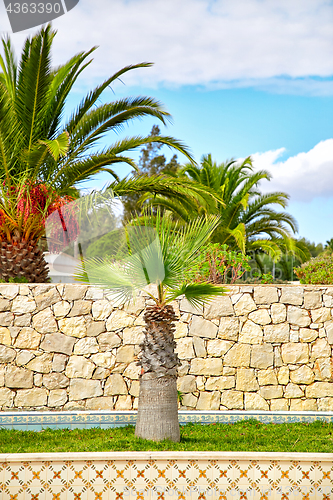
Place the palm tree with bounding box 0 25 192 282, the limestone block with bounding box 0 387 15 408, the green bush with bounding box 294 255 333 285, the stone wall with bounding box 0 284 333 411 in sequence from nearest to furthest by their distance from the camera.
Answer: the limestone block with bounding box 0 387 15 408 < the stone wall with bounding box 0 284 333 411 < the palm tree with bounding box 0 25 192 282 < the green bush with bounding box 294 255 333 285

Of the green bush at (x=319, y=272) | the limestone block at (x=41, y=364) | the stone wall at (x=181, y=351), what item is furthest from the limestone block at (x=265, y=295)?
the limestone block at (x=41, y=364)

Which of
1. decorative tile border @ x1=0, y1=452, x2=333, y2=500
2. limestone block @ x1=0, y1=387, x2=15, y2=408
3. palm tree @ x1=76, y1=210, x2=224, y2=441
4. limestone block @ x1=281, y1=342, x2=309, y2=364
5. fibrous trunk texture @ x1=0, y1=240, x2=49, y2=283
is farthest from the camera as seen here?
fibrous trunk texture @ x1=0, y1=240, x2=49, y2=283

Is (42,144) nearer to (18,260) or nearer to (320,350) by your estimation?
(18,260)

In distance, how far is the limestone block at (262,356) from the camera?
24.2ft

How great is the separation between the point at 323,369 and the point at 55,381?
14.3 feet

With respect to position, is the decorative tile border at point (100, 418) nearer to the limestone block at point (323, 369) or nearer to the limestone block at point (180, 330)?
the limestone block at point (323, 369)

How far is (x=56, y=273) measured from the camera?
1028cm

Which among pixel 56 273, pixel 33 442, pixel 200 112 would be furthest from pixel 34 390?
pixel 200 112

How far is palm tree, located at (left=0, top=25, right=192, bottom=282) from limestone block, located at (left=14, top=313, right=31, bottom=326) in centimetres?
94

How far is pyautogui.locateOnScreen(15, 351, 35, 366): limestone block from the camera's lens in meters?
7.23

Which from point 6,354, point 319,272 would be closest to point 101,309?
point 6,354

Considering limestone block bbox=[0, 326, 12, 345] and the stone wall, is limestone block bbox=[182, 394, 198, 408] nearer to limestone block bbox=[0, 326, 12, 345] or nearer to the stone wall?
the stone wall

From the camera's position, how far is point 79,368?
7.25 m

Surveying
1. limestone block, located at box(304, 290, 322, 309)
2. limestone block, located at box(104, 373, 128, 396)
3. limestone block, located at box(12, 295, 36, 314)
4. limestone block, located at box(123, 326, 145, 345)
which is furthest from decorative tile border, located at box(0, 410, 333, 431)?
limestone block, located at box(304, 290, 322, 309)
